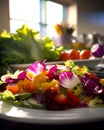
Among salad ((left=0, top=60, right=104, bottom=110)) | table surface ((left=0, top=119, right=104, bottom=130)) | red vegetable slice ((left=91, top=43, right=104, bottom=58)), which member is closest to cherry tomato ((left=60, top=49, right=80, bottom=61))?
red vegetable slice ((left=91, top=43, right=104, bottom=58))

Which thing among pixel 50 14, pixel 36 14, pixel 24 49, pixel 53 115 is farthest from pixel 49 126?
pixel 50 14

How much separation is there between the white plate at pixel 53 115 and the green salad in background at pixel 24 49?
0.40 meters

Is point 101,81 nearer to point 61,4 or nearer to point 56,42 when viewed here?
point 56,42

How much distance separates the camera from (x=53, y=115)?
0.34 m

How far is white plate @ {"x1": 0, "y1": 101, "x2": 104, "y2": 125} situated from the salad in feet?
0.08

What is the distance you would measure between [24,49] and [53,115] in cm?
51

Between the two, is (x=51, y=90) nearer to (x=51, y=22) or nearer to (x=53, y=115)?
(x=53, y=115)

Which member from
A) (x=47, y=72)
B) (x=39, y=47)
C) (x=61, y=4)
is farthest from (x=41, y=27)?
(x=47, y=72)

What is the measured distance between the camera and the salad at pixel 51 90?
1.27ft

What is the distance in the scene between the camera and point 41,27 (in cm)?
219

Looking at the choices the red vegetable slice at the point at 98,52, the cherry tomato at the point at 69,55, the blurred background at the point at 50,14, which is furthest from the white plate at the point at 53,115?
the blurred background at the point at 50,14

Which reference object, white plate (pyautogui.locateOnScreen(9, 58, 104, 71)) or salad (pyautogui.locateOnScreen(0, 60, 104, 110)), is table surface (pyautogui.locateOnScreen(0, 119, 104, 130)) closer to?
salad (pyautogui.locateOnScreen(0, 60, 104, 110))

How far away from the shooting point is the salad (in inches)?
15.3

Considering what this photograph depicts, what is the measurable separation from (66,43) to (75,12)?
101 centimetres
